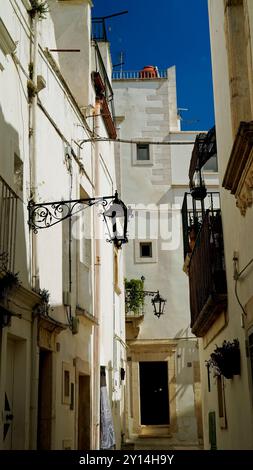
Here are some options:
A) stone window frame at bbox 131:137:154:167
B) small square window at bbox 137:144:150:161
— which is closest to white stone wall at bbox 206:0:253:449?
stone window frame at bbox 131:137:154:167

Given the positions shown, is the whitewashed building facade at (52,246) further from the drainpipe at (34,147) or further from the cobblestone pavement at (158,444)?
the cobblestone pavement at (158,444)

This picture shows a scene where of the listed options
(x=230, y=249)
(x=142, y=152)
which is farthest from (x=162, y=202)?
(x=230, y=249)

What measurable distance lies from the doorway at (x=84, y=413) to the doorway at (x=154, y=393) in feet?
28.1

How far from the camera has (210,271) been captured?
10.5 m

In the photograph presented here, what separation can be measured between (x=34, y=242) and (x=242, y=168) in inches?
144

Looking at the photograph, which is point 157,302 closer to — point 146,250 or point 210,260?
point 146,250

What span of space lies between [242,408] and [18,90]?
5.26 meters

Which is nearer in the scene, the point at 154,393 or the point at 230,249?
the point at 230,249

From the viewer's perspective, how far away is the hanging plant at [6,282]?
7.68 meters

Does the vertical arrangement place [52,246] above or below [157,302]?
below

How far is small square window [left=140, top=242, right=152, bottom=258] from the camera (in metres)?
22.7

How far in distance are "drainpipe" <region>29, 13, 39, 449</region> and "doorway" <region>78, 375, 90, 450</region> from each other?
3.78 meters

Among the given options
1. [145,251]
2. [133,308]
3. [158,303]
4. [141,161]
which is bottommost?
[133,308]
